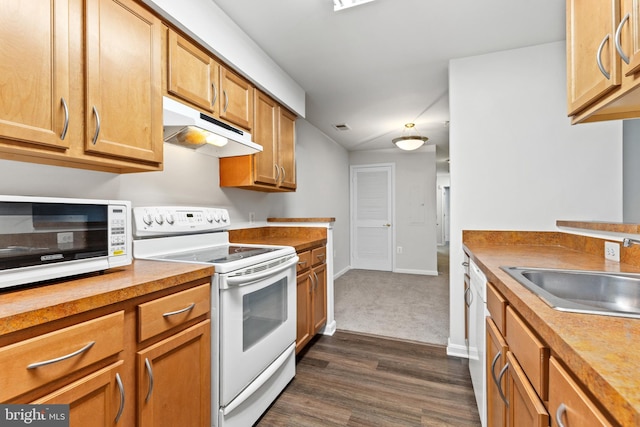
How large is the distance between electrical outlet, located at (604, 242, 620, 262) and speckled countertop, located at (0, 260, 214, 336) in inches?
76.4

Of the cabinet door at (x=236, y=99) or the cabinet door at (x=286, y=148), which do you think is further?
the cabinet door at (x=286, y=148)

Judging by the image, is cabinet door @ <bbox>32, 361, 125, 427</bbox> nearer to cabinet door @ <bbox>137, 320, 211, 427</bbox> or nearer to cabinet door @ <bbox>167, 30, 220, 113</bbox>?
cabinet door @ <bbox>137, 320, 211, 427</bbox>

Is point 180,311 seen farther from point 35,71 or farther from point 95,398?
point 35,71

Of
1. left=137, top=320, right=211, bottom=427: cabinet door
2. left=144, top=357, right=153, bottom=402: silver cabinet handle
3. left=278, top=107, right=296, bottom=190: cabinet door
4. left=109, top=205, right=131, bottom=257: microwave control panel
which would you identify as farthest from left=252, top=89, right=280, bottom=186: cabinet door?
left=144, top=357, right=153, bottom=402: silver cabinet handle

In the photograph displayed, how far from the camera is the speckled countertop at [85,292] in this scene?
0.76 metres

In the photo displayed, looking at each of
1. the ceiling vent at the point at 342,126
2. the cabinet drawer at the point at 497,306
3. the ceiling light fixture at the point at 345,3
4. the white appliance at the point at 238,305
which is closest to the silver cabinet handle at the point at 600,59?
the cabinet drawer at the point at 497,306

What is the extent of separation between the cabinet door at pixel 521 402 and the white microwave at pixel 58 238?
1.52 m

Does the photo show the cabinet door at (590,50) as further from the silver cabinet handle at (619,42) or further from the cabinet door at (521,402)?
the cabinet door at (521,402)

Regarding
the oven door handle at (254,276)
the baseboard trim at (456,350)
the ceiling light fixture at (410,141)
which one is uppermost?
the ceiling light fixture at (410,141)

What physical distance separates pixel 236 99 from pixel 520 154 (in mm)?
2200

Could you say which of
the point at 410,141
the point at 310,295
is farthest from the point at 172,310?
the point at 410,141

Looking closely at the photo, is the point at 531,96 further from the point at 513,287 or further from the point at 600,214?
the point at 513,287

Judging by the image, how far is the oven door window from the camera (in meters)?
1.56

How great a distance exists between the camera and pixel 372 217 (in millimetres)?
5848
